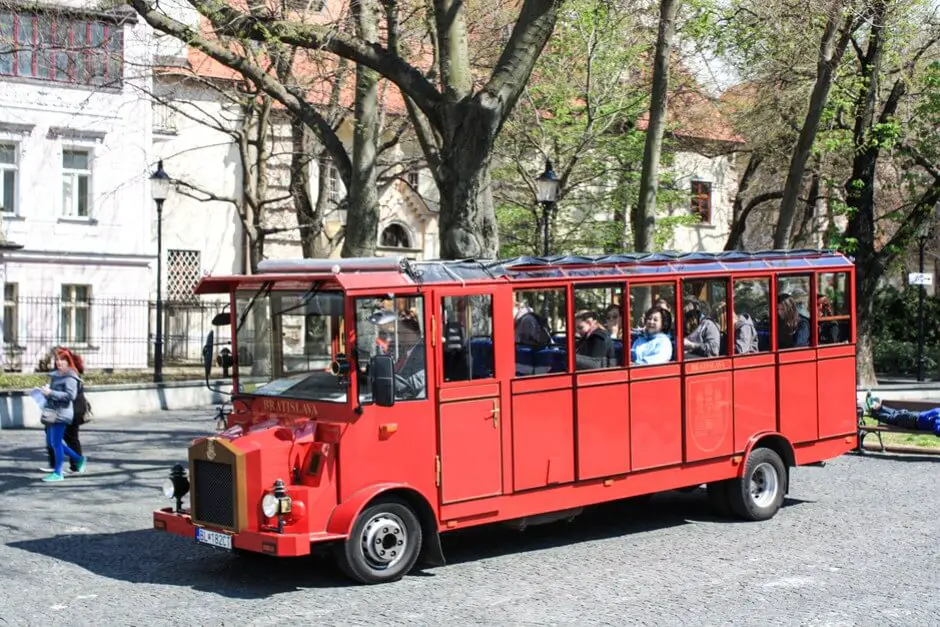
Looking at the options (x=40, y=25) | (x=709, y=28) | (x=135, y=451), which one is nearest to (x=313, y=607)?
(x=135, y=451)

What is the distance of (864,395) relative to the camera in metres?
20.0

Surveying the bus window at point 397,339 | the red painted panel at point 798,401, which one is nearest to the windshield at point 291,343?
the bus window at point 397,339

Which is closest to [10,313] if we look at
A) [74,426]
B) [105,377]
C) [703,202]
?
[105,377]

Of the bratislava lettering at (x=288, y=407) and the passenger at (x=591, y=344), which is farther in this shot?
the passenger at (x=591, y=344)

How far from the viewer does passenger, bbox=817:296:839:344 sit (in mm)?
13688

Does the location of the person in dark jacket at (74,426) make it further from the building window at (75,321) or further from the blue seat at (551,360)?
the building window at (75,321)

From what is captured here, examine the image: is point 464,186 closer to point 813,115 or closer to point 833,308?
point 833,308

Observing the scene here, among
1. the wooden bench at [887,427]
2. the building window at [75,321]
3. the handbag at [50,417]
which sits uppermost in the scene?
the building window at [75,321]

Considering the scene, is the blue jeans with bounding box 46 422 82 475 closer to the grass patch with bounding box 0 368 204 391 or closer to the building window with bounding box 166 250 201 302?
the grass patch with bounding box 0 368 204 391

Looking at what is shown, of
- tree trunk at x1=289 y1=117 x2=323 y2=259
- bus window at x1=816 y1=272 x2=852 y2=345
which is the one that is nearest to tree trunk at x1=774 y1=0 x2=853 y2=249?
bus window at x1=816 y1=272 x2=852 y2=345

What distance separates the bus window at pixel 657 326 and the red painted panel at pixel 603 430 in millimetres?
→ 601

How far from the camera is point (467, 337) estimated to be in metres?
10.5

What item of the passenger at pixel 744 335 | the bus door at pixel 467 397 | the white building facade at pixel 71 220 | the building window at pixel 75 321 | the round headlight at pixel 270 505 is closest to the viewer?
the round headlight at pixel 270 505

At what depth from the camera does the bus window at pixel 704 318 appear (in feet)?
40.7
